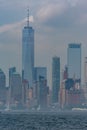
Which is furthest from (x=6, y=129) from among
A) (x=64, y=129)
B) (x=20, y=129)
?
(x=64, y=129)

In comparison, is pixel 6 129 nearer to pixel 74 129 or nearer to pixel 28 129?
pixel 28 129

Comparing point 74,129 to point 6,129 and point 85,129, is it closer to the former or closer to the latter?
point 85,129

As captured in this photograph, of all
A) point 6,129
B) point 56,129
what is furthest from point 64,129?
point 6,129

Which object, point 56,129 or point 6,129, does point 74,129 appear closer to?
point 56,129

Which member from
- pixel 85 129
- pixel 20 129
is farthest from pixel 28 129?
pixel 85 129

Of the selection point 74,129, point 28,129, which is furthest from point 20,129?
point 74,129
